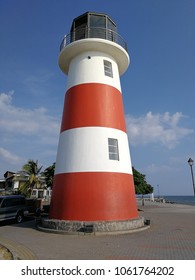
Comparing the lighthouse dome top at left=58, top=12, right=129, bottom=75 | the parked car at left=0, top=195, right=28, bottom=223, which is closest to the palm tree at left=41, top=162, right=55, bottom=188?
the parked car at left=0, top=195, right=28, bottom=223

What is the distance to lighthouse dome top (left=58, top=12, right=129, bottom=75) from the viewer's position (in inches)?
624

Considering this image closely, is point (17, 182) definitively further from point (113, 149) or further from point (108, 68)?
point (113, 149)

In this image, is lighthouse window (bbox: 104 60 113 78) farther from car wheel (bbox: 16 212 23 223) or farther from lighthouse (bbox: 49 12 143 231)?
car wheel (bbox: 16 212 23 223)

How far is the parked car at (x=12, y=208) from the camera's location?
59.8 ft

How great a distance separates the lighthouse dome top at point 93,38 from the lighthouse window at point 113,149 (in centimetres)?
613

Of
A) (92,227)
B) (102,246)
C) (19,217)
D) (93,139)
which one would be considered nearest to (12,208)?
(19,217)

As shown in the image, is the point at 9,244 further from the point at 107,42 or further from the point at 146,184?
the point at 146,184

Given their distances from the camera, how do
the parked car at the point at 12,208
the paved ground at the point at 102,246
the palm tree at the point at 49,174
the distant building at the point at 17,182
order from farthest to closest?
the distant building at the point at 17,182
the palm tree at the point at 49,174
the parked car at the point at 12,208
the paved ground at the point at 102,246

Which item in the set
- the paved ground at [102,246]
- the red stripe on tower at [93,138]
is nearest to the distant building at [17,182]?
the red stripe on tower at [93,138]

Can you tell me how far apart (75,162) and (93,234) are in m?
3.94

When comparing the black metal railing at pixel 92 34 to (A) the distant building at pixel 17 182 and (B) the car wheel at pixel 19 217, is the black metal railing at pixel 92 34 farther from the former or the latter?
(A) the distant building at pixel 17 182

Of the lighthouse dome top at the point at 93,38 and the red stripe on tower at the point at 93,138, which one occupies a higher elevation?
the lighthouse dome top at the point at 93,38

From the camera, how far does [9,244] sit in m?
10.4
